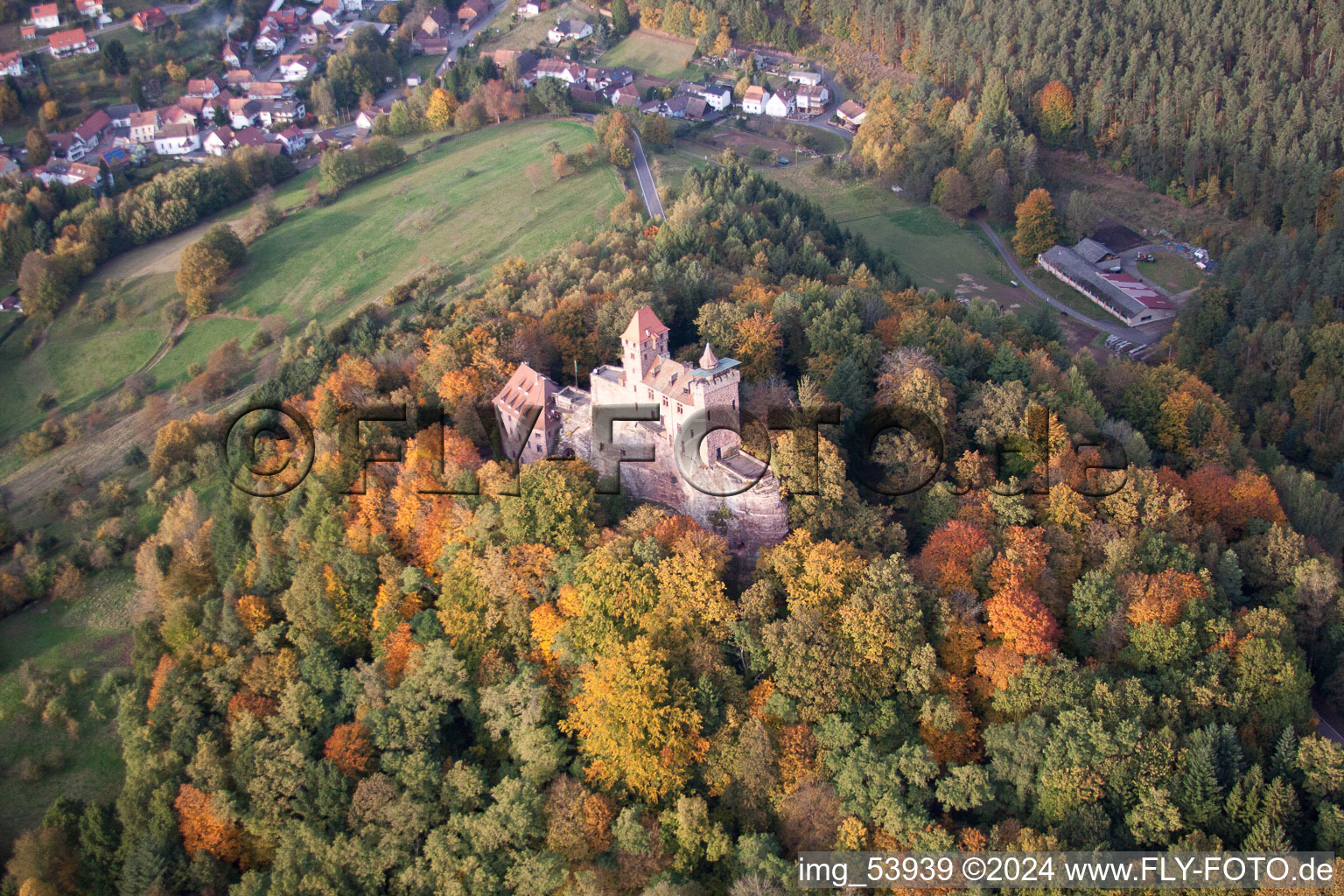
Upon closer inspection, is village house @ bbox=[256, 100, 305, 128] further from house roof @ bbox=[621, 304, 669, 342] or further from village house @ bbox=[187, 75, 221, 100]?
house roof @ bbox=[621, 304, 669, 342]

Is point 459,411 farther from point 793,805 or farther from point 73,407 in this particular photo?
point 73,407

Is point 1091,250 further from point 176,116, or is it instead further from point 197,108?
point 176,116

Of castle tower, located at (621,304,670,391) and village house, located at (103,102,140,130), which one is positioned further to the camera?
village house, located at (103,102,140,130)

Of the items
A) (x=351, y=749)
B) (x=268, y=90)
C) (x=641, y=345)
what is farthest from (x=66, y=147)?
(x=351, y=749)

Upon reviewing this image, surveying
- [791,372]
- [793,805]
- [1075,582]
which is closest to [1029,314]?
[791,372]

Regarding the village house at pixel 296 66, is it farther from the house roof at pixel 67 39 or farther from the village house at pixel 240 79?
the house roof at pixel 67 39

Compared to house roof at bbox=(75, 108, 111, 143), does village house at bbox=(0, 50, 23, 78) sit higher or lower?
higher

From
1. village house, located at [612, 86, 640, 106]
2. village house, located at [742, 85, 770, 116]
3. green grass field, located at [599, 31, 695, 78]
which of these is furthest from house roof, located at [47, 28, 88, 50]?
village house, located at [742, 85, 770, 116]
